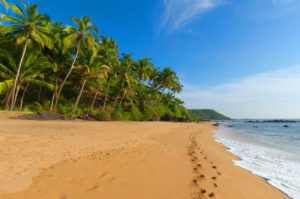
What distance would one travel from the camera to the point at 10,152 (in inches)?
145

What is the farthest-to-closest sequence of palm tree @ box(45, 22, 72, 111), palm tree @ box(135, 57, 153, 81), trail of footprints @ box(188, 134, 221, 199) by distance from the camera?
palm tree @ box(135, 57, 153, 81), palm tree @ box(45, 22, 72, 111), trail of footprints @ box(188, 134, 221, 199)

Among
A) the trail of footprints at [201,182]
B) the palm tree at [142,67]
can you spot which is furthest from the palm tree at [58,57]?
the trail of footprints at [201,182]

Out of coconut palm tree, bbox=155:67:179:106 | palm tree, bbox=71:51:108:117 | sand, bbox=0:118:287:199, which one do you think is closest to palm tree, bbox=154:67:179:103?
coconut palm tree, bbox=155:67:179:106

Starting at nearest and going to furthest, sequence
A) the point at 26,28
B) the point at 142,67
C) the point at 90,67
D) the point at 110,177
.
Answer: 1. the point at 110,177
2. the point at 26,28
3. the point at 90,67
4. the point at 142,67

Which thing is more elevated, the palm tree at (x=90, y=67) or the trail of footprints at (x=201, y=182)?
the palm tree at (x=90, y=67)

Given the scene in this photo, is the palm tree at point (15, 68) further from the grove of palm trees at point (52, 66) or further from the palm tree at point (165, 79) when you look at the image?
the palm tree at point (165, 79)

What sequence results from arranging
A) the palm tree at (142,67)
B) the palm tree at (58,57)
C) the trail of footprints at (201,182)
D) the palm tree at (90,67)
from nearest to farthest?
the trail of footprints at (201,182)
the palm tree at (58,57)
the palm tree at (90,67)
the palm tree at (142,67)

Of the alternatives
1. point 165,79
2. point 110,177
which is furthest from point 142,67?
point 110,177

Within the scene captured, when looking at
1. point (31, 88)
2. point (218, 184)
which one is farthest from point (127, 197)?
point (31, 88)

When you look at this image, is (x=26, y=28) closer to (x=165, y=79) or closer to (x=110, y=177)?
(x=110, y=177)

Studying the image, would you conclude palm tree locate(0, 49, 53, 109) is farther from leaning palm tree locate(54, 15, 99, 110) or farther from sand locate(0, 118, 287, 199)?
sand locate(0, 118, 287, 199)

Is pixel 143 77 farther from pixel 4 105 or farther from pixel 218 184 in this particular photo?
pixel 218 184

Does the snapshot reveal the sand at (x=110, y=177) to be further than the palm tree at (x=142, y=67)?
No

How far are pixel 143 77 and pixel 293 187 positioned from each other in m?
27.1
